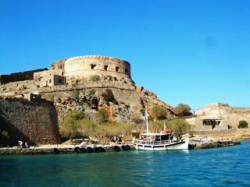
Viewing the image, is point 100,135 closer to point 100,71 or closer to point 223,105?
point 100,71

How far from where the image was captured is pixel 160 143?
45.1m

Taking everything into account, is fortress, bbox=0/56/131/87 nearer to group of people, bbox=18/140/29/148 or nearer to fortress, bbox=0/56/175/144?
fortress, bbox=0/56/175/144

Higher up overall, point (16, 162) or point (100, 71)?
point (100, 71)

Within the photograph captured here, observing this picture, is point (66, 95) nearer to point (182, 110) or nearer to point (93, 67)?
point (93, 67)

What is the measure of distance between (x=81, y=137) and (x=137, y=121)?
8.99 m

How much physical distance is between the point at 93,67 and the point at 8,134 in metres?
23.7

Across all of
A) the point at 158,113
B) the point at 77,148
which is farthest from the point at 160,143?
the point at 158,113

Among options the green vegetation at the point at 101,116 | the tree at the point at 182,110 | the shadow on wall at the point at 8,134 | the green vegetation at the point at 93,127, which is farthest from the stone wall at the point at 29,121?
the tree at the point at 182,110

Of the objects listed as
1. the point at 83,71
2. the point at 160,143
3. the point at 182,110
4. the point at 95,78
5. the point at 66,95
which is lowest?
the point at 160,143

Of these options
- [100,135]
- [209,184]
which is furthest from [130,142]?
[209,184]

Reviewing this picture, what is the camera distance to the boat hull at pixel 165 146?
44219 millimetres

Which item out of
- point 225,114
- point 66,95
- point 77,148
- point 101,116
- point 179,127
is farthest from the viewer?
point 225,114

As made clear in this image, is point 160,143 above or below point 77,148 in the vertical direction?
above

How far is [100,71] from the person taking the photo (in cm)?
6172
